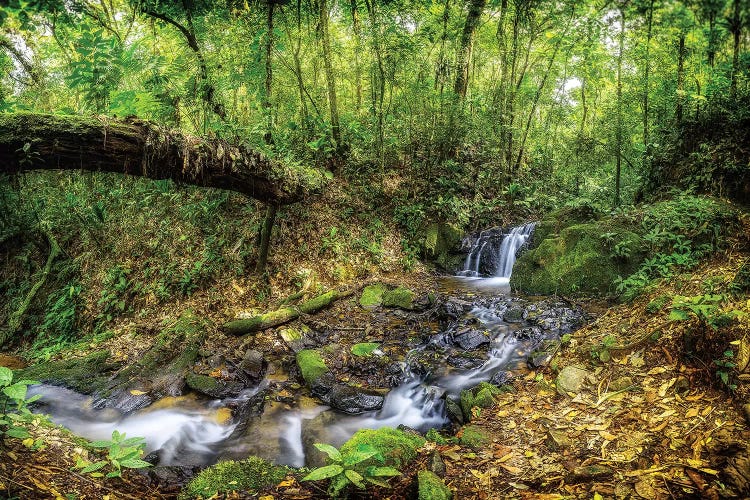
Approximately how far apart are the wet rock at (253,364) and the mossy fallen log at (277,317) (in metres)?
0.68

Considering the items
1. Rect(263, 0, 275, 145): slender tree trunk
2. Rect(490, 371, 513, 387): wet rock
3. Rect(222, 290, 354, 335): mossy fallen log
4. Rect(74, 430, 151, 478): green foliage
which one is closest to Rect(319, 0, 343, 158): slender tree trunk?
Rect(263, 0, 275, 145): slender tree trunk

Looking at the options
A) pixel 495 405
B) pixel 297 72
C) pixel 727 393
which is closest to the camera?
pixel 727 393

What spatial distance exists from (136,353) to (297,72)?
772 cm

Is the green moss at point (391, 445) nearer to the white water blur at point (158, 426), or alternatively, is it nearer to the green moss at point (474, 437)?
the green moss at point (474, 437)

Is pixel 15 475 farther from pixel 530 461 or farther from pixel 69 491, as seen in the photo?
pixel 530 461

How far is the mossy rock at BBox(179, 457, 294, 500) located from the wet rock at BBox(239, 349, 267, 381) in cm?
A: 209

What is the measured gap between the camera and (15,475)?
241cm

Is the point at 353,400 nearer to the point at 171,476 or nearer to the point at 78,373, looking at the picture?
the point at 171,476

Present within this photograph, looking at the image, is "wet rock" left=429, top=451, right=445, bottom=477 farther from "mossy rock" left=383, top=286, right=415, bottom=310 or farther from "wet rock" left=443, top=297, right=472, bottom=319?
"mossy rock" left=383, top=286, right=415, bottom=310

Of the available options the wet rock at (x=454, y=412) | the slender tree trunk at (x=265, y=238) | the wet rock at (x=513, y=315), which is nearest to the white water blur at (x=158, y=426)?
the wet rock at (x=454, y=412)

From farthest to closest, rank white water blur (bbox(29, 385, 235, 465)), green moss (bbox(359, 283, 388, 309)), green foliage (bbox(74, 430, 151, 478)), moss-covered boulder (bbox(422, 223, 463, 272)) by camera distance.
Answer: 1. moss-covered boulder (bbox(422, 223, 463, 272))
2. green moss (bbox(359, 283, 388, 309))
3. white water blur (bbox(29, 385, 235, 465))
4. green foliage (bbox(74, 430, 151, 478))

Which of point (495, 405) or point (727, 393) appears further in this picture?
point (495, 405)

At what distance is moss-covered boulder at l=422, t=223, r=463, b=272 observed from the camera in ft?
33.9

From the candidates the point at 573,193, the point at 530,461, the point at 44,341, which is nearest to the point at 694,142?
the point at 573,193
